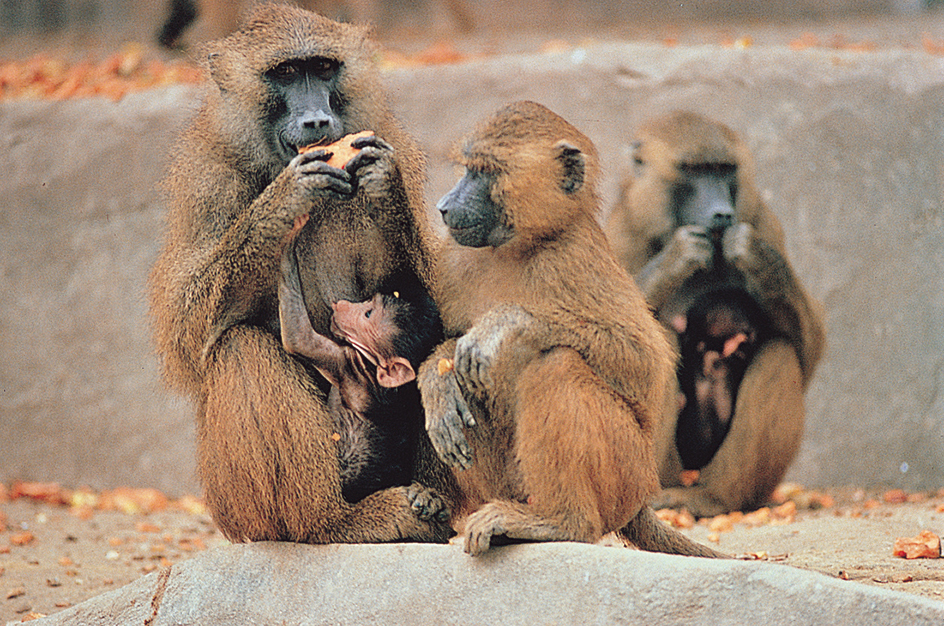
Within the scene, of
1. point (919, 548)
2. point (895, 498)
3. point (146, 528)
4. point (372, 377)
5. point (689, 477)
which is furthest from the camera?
point (689, 477)

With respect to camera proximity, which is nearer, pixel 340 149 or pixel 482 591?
pixel 482 591

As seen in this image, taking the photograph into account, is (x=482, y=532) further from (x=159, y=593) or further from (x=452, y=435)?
(x=159, y=593)

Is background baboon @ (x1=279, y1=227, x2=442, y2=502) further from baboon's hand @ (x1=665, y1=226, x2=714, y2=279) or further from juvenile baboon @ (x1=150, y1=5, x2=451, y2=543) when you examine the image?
baboon's hand @ (x1=665, y1=226, x2=714, y2=279)


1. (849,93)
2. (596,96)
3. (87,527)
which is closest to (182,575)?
(87,527)

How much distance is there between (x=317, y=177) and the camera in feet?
12.1

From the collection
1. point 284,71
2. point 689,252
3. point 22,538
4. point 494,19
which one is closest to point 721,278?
point 689,252

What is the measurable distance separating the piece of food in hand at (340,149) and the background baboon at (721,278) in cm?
254

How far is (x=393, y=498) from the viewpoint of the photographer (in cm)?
393

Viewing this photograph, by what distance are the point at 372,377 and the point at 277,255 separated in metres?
0.55

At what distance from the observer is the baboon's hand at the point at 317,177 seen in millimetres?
3688

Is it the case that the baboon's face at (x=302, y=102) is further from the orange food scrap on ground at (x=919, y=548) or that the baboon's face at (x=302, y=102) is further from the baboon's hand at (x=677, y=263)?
the orange food scrap on ground at (x=919, y=548)

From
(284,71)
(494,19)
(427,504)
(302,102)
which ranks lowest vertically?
(427,504)

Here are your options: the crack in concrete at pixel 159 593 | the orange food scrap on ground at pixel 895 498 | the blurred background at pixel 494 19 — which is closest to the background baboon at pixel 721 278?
the orange food scrap on ground at pixel 895 498

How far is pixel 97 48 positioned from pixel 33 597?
7125 millimetres
